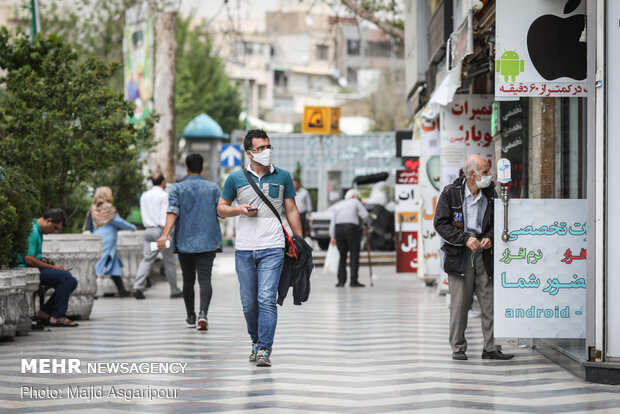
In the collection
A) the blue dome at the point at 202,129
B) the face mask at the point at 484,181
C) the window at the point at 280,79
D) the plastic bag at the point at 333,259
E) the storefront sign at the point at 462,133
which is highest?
the window at the point at 280,79

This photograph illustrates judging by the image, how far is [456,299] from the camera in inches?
399

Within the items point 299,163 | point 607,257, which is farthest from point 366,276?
point 299,163

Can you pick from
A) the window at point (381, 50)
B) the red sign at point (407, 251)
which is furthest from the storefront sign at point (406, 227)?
the window at point (381, 50)

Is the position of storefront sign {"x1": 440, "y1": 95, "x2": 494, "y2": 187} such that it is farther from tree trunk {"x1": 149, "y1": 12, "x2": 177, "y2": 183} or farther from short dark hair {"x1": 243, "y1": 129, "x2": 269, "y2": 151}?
tree trunk {"x1": 149, "y1": 12, "x2": 177, "y2": 183}

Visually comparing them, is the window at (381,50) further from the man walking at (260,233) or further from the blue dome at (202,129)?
the man walking at (260,233)

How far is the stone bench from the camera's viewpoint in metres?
10.9

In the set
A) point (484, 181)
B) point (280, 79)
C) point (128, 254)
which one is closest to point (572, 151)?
point (484, 181)

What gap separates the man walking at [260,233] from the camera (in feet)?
31.1

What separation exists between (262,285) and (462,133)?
7044mm

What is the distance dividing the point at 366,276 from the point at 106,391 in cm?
1637

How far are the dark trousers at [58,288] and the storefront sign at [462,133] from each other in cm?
570

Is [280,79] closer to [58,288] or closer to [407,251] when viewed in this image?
[407,251]

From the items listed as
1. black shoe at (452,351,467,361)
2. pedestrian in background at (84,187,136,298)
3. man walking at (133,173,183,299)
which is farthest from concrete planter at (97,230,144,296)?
black shoe at (452,351,467,361)

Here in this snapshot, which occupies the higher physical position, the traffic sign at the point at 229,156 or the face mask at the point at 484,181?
the traffic sign at the point at 229,156
